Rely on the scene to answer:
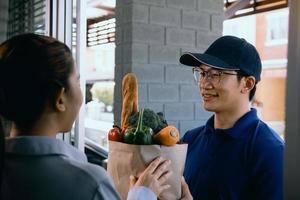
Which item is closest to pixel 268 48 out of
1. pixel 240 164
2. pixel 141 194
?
pixel 240 164

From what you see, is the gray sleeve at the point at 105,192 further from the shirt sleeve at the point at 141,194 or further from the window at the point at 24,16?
the window at the point at 24,16

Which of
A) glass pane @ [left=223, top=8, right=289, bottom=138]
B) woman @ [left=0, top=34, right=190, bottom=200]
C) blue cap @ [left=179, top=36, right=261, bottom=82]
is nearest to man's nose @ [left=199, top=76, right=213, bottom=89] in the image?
blue cap @ [left=179, top=36, right=261, bottom=82]

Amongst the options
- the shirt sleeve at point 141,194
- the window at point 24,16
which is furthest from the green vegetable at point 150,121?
the window at point 24,16

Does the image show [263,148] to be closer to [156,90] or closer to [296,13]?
[296,13]

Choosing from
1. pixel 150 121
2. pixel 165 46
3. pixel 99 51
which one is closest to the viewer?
pixel 150 121

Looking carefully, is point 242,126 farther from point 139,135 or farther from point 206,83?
point 139,135

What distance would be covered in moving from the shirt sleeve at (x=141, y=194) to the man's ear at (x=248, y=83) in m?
0.56

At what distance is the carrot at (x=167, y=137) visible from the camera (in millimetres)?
1051

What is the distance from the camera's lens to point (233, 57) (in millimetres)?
1306

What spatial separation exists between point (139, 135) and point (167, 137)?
0.08 m

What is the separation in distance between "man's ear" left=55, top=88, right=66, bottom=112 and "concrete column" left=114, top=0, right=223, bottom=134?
3.98 feet

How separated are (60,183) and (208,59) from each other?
728 millimetres


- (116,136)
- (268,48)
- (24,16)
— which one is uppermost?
(268,48)

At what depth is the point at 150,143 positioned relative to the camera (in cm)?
105
